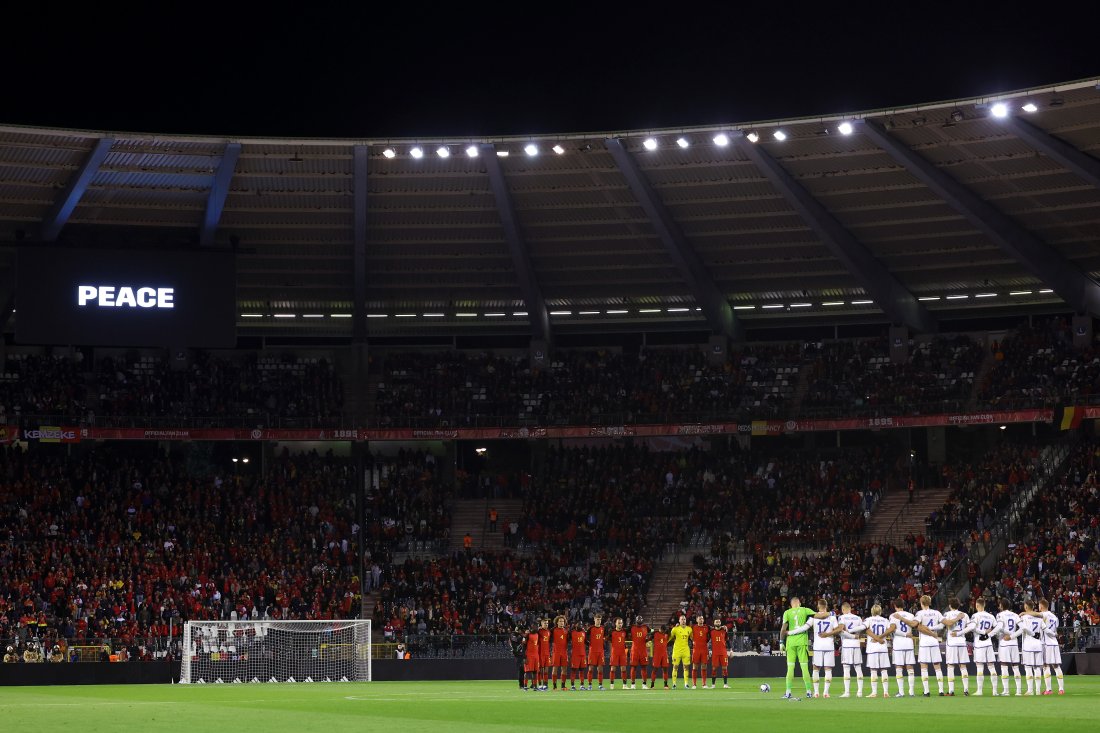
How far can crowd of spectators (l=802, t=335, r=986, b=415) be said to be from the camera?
2256 inches

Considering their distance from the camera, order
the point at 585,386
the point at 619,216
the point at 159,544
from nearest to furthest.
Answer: the point at 619,216, the point at 159,544, the point at 585,386

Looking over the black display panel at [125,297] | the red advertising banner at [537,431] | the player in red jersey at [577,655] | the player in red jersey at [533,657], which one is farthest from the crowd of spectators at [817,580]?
the black display panel at [125,297]

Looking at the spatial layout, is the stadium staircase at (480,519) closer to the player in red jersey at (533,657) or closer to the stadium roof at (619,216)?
the stadium roof at (619,216)

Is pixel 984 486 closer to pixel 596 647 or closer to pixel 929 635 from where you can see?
pixel 596 647

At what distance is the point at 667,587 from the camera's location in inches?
2153

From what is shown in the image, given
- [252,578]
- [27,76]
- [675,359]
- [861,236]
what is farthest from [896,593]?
[27,76]

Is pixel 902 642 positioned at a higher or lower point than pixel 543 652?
higher

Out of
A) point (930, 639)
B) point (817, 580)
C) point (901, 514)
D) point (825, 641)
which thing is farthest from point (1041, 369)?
point (825, 641)

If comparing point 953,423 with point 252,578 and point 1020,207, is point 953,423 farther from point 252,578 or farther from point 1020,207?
point 252,578

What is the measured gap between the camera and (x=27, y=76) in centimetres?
4306

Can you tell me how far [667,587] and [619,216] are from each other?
44.8 feet

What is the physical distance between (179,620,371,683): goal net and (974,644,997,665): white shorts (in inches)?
851

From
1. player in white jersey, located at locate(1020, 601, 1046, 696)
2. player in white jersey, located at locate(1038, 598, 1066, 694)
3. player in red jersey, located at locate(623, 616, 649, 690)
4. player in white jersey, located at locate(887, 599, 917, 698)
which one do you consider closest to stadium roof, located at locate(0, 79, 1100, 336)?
player in red jersey, located at locate(623, 616, 649, 690)

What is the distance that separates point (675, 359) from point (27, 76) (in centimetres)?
2952
